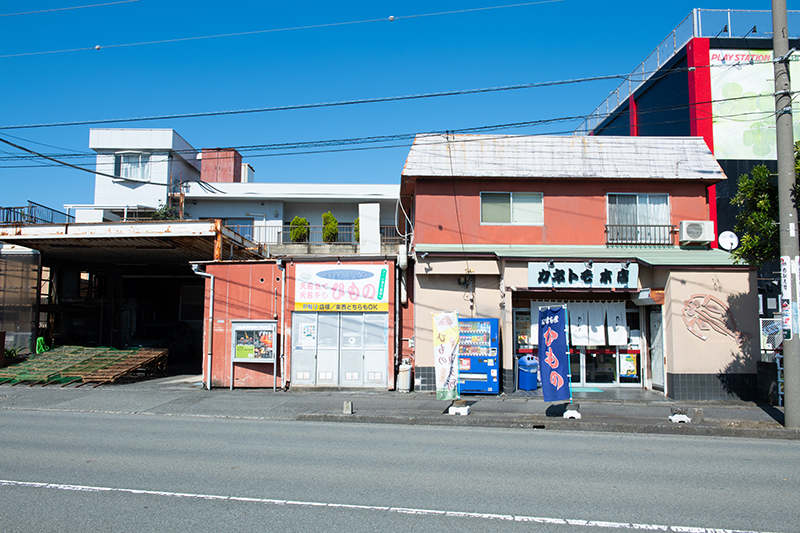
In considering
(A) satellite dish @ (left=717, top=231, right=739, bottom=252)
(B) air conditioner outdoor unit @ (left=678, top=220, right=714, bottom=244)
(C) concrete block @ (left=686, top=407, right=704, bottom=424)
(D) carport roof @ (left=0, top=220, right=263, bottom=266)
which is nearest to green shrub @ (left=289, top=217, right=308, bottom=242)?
(D) carport roof @ (left=0, top=220, right=263, bottom=266)

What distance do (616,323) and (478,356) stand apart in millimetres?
4250

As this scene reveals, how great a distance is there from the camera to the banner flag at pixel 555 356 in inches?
429

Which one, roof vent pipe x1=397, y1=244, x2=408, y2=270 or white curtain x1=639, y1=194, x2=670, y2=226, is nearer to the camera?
roof vent pipe x1=397, y1=244, x2=408, y2=270

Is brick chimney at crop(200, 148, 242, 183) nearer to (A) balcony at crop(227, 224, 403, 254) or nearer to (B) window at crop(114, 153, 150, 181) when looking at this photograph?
(B) window at crop(114, 153, 150, 181)

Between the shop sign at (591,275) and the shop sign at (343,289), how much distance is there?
458cm

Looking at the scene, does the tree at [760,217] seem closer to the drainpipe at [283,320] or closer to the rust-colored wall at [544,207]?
the rust-colored wall at [544,207]

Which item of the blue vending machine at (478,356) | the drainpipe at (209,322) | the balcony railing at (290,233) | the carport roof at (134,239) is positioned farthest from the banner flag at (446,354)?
the balcony railing at (290,233)

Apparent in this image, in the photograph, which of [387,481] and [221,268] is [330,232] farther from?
[387,481]

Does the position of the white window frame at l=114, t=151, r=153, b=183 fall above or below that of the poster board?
above

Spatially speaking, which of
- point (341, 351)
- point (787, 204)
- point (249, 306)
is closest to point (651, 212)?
point (787, 204)

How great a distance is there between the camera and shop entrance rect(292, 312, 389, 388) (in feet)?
50.2

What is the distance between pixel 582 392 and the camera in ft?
48.3

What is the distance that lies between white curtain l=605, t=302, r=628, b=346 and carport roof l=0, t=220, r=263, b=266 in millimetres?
11675

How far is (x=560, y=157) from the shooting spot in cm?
1590
